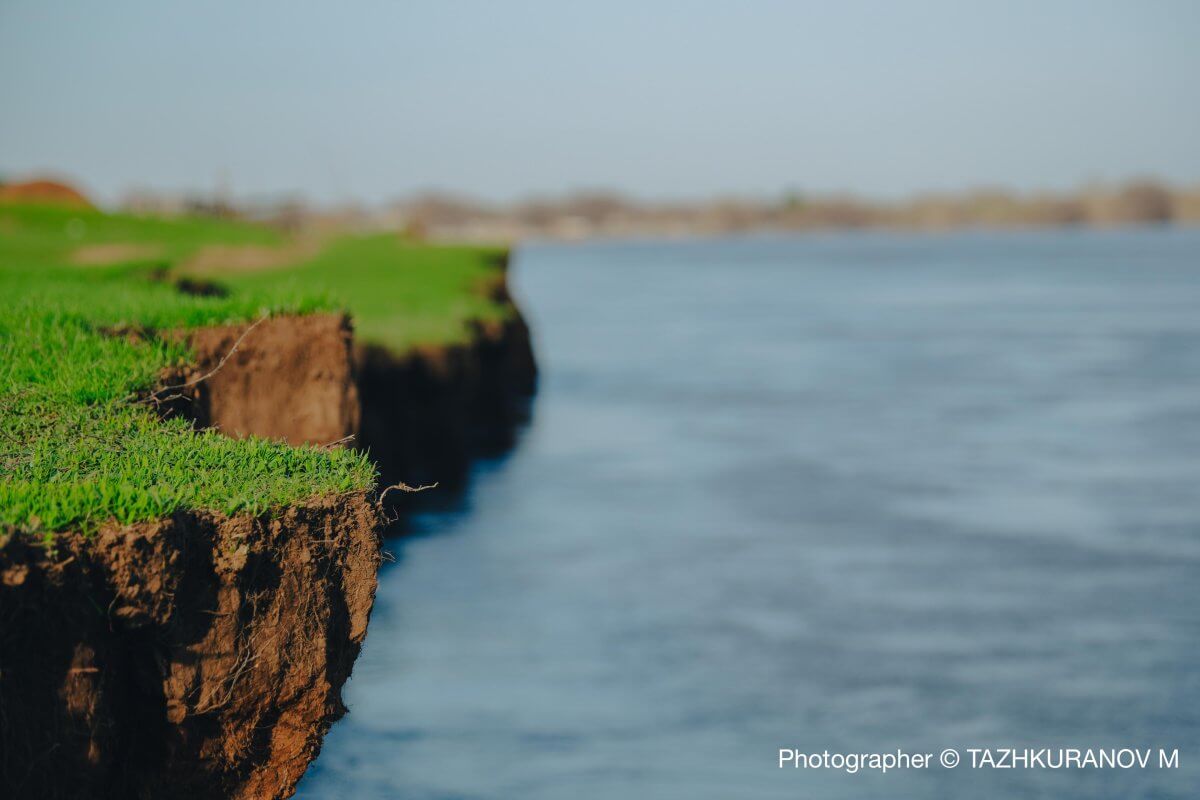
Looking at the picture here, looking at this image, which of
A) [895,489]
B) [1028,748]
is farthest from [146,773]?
[895,489]

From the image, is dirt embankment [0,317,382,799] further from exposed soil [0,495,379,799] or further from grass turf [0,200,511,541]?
grass turf [0,200,511,541]

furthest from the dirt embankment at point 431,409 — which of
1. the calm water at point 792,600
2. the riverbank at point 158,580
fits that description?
the riverbank at point 158,580

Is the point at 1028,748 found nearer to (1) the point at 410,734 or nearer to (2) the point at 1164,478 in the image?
(1) the point at 410,734

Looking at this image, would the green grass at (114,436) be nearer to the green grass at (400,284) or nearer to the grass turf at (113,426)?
the grass turf at (113,426)

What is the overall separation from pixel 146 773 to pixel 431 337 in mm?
14987

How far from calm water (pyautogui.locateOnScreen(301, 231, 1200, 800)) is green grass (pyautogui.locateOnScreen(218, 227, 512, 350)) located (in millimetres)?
2656

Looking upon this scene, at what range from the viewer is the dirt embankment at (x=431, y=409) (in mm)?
17812

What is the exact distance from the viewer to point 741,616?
14539 mm

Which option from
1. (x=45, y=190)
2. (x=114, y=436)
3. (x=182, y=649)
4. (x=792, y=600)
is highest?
(x=45, y=190)

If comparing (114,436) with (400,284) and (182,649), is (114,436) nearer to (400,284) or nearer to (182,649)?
(182,649)

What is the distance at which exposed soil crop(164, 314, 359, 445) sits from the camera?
10.9 meters

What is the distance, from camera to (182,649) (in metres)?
6.03

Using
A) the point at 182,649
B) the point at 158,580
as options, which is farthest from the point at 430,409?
the point at 158,580

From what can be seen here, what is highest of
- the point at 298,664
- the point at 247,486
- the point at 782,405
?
the point at 247,486
